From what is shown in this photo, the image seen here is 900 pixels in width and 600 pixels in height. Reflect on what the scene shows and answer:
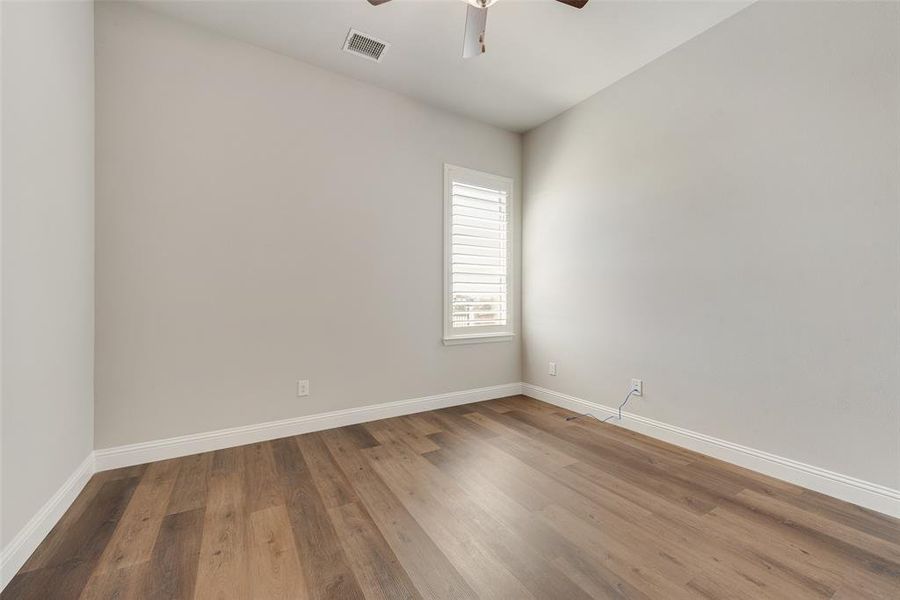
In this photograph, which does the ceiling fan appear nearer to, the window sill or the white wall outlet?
the window sill

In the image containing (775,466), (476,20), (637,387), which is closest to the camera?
(476,20)

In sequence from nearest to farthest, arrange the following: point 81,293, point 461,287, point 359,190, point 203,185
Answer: point 81,293 → point 203,185 → point 359,190 → point 461,287

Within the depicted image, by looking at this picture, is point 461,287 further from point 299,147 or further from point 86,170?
point 86,170

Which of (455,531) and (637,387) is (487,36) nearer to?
(637,387)

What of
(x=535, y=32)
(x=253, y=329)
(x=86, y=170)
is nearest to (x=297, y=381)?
(x=253, y=329)

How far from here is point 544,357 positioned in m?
3.72

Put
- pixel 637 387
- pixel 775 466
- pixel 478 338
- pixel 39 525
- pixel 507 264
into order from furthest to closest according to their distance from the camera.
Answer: pixel 507 264 → pixel 478 338 → pixel 637 387 → pixel 775 466 → pixel 39 525

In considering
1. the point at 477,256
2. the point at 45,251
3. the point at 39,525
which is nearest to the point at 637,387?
the point at 477,256

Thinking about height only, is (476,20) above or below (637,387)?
above

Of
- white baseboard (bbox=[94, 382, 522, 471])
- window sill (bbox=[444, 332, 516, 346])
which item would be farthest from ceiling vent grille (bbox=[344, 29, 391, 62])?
white baseboard (bbox=[94, 382, 522, 471])

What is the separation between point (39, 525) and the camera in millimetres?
1530

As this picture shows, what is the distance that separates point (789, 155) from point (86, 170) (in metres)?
4.04

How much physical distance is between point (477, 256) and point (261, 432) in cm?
239

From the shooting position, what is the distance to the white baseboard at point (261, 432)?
2229 mm
